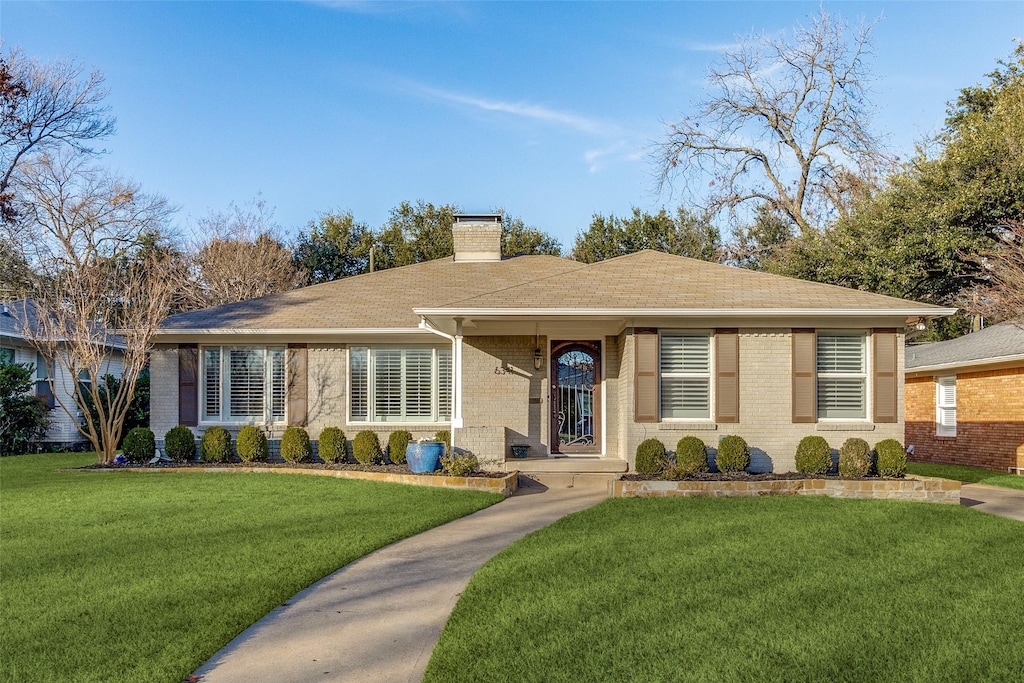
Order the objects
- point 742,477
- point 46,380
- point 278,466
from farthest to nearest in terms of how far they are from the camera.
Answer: point 46,380 → point 278,466 → point 742,477

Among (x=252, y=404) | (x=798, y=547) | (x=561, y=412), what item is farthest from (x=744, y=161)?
(x=798, y=547)

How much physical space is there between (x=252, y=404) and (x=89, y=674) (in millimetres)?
11820

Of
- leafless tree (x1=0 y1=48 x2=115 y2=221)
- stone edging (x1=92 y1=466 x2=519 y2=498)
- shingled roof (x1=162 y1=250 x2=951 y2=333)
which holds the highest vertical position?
leafless tree (x1=0 y1=48 x2=115 y2=221)

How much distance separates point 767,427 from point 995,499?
349 cm

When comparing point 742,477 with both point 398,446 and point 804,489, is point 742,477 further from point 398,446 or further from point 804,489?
point 398,446

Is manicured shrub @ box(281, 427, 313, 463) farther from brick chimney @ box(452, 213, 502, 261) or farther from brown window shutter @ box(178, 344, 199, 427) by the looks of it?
Result: brick chimney @ box(452, 213, 502, 261)

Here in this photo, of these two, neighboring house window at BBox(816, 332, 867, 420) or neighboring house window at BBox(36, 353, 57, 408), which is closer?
neighboring house window at BBox(816, 332, 867, 420)

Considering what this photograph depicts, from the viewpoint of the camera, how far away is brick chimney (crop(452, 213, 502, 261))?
20.1m

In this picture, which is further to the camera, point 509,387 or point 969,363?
point 969,363

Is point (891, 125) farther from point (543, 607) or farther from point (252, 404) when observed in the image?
point (543, 607)

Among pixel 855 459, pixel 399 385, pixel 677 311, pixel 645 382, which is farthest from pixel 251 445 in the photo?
pixel 855 459

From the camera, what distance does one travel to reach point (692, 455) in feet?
40.8

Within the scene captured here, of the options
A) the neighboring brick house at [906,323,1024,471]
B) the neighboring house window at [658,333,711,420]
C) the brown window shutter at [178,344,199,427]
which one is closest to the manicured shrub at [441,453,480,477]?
the neighboring house window at [658,333,711,420]

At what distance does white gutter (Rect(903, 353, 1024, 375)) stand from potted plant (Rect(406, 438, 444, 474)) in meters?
9.49
